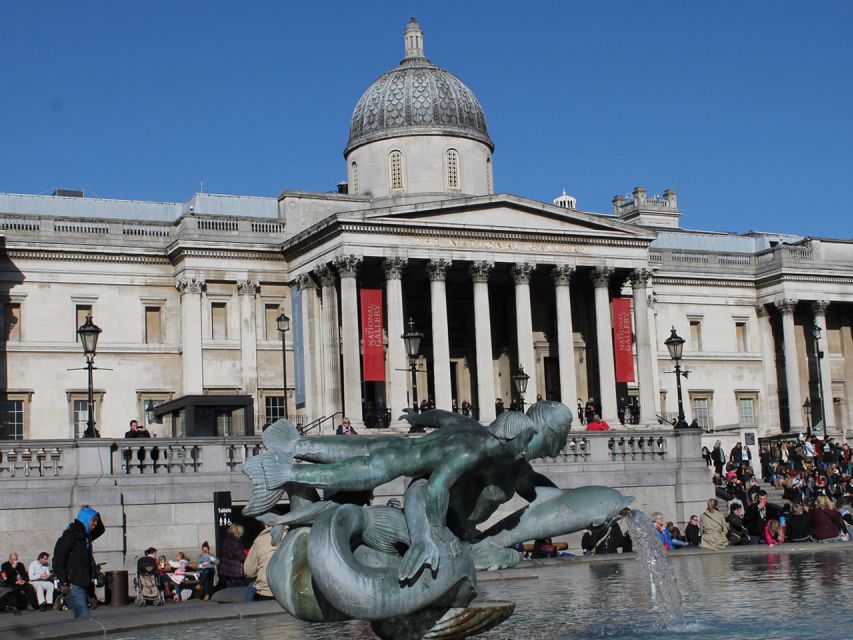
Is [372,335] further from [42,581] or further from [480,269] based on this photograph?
[42,581]

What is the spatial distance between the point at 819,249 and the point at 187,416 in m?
38.6

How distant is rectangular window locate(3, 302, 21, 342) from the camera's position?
169ft

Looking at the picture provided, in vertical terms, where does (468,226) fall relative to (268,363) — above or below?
above

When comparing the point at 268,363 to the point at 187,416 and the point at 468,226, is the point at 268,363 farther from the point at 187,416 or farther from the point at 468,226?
the point at 187,416

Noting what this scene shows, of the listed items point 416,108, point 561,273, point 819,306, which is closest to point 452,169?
point 416,108

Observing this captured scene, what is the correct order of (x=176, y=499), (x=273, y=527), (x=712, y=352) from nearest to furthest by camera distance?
(x=273, y=527)
(x=176, y=499)
(x=712, y=352)

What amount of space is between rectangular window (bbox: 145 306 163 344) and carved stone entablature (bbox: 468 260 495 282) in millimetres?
12502

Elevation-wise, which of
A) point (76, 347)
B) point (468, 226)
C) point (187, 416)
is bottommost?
point (187, 416)

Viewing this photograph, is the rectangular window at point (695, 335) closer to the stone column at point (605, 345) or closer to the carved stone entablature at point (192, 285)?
the stone column at point (605, 345)

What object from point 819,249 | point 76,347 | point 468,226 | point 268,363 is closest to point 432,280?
point 468,226

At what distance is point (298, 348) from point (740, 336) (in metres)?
23.7

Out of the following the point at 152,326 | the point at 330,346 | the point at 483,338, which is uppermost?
the point at 152,326

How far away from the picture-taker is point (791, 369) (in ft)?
208

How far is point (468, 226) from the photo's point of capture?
51.9 m
